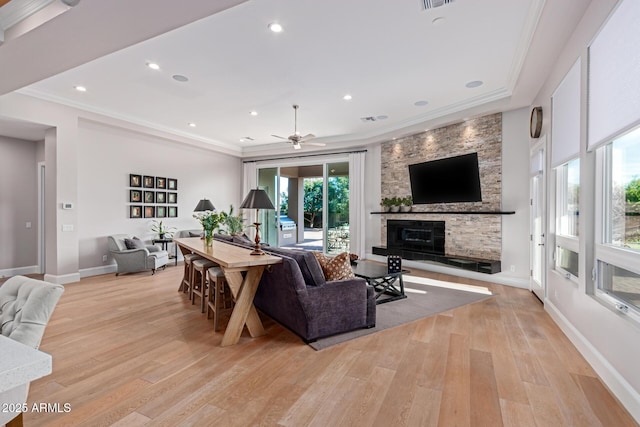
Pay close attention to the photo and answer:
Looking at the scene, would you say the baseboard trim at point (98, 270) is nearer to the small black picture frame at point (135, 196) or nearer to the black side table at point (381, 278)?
the small black picture frame at point (135, 196)

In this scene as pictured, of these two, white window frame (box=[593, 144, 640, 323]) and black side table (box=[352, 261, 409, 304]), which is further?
black side table (box=[352, 261, 409, 304])

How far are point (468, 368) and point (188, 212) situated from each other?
23.8 ft

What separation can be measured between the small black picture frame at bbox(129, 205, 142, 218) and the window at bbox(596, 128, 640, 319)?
756cm

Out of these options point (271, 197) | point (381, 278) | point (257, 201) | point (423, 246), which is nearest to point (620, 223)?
point (381, 278)

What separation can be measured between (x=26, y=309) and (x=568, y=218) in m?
4.71

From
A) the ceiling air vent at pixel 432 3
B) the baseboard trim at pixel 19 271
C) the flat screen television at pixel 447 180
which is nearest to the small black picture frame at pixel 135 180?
the baseboard trim at pixel 19 271

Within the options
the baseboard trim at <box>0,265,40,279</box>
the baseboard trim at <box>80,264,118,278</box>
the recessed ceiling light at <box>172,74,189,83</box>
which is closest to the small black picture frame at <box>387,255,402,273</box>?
the recessed ceiling light at <box>172,74,189,83</box>

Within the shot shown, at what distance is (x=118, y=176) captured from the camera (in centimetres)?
648

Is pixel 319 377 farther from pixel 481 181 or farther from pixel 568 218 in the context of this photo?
pixel 481 181

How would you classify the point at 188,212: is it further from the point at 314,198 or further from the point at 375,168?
the point at 375,168

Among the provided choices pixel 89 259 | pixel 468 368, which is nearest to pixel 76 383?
pixel 468 368

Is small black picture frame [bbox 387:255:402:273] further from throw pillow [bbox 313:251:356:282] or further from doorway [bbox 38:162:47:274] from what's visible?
doorway [bbox 38:162:47:274]

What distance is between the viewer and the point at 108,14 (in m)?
2.39

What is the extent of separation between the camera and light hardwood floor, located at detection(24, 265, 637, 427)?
1963 mm
